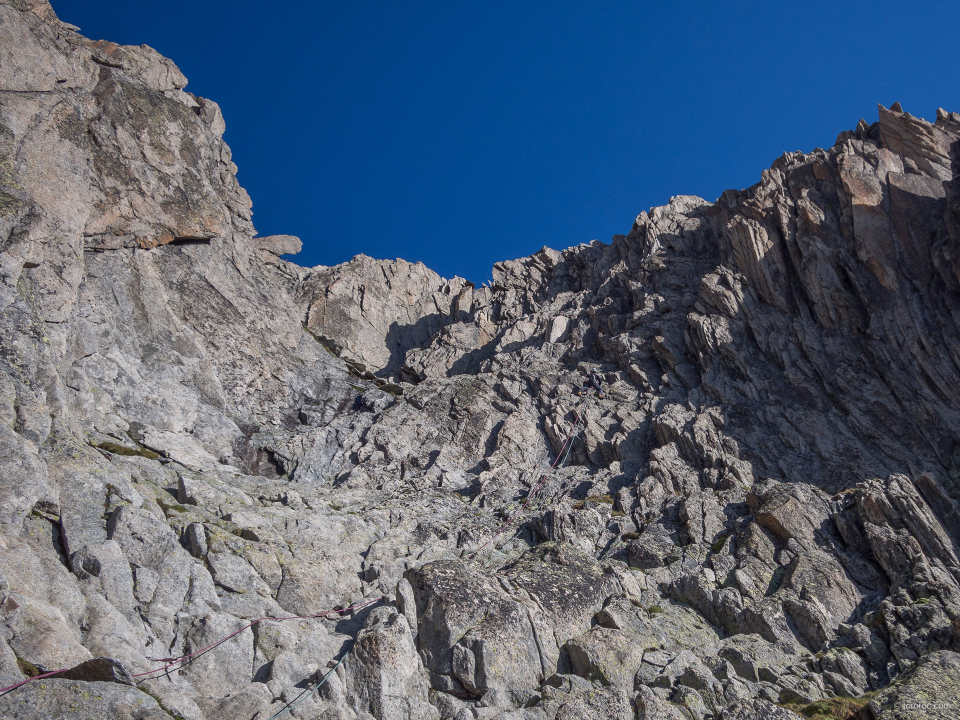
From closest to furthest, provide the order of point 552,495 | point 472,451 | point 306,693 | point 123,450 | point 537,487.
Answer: point 306,693 < point 123,450 < point 552,495 < point 537,487 < point 472,451

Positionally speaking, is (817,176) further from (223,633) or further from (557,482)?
(223,633)

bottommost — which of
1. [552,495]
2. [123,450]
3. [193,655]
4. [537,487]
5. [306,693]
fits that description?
[306,693]

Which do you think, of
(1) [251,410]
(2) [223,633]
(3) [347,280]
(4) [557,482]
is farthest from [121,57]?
(2) [223,633]

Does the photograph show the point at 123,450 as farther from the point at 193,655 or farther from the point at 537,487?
the point at 537,487

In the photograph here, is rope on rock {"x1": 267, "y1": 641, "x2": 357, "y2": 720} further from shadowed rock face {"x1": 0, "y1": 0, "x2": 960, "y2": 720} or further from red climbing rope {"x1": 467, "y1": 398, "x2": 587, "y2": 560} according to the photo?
red climbing rope {"x1": 467, "y1": 398, "x2": 587, "y2": 560}

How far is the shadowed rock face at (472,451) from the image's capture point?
2139 centimetres

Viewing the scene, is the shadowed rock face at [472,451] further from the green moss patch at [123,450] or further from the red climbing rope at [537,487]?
the green moss patch at [123,450]

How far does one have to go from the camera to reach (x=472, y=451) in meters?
46.7

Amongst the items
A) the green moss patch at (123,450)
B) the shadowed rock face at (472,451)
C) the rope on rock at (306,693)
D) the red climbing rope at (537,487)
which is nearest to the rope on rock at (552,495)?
the shadowed rock face at (472,451)

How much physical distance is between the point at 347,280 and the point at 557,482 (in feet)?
145

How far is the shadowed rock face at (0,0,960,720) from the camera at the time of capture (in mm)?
21391

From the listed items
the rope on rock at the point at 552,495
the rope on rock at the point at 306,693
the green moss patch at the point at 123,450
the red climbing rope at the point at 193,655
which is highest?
the green moss patch at the point at 123,450

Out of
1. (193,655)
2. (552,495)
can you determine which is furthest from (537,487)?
(193,655)

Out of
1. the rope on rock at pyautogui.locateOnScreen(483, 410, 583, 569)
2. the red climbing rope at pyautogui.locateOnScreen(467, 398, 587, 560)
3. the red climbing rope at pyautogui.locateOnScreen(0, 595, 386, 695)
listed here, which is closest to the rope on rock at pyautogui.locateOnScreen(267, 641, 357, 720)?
the red climbing rope at pyautogui.locateOnScreen(0, 595, 386, 695)
